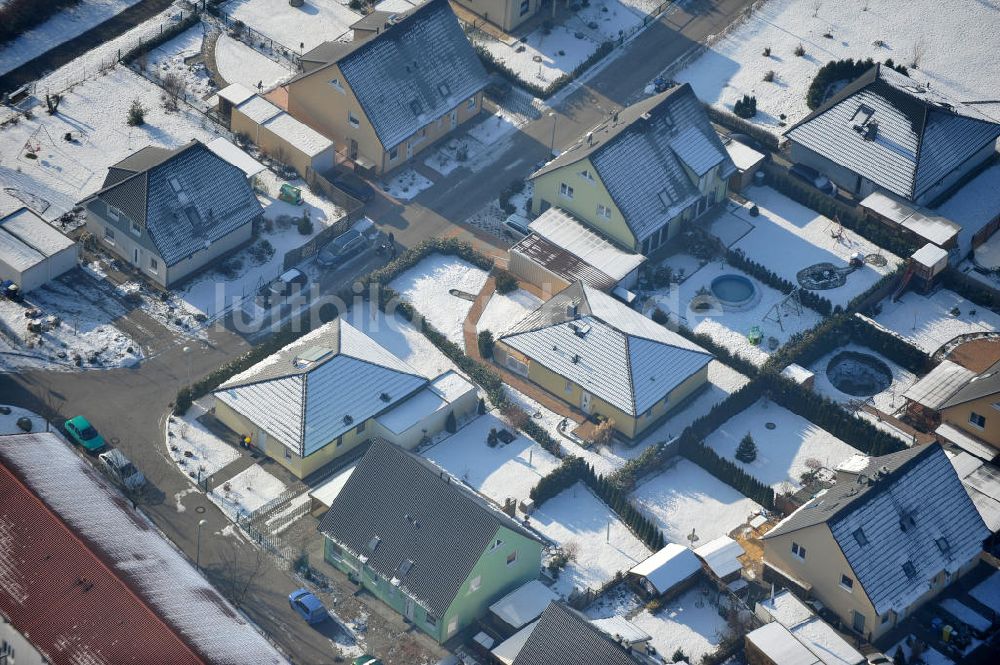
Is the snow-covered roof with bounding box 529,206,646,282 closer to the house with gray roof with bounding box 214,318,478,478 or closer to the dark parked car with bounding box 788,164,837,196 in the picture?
the house with gray roof with bounding box 214,318,478,478

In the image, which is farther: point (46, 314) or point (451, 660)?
point (46, 314)

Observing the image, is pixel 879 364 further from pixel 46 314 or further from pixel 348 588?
pixel 46 314

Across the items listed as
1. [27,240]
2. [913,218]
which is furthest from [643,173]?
[27,240]

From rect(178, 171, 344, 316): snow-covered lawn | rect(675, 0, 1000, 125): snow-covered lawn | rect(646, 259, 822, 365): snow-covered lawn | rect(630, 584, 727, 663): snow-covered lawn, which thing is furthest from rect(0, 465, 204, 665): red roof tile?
rect(675, 0, 1000, 125): snow-covered lawn

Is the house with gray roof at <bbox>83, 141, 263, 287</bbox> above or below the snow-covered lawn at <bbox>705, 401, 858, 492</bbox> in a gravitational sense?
above

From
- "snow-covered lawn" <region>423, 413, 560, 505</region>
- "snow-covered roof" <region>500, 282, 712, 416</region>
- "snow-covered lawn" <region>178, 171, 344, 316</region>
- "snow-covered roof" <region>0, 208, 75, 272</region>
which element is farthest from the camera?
"snow-covered lawn" <region>178, 171, 344, 316</region>

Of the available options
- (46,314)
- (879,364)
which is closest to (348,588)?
(46,314)

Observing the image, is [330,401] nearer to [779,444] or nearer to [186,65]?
[779,444]
